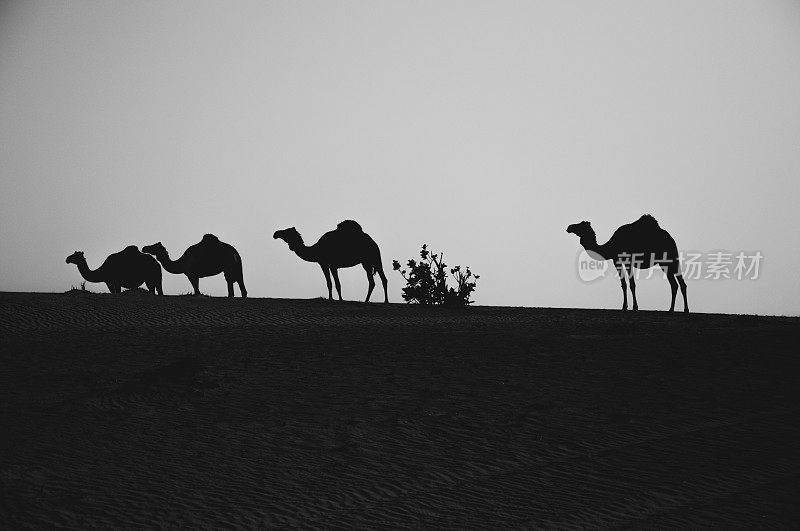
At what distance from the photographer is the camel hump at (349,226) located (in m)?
22.4

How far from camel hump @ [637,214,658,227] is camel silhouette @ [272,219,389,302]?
649cm

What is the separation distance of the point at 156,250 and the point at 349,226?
6.03 meters

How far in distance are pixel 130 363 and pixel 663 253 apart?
13.0 m

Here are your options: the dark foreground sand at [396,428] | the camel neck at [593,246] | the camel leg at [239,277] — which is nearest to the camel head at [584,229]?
the camel neck at [593,246]

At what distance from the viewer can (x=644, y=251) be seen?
20188 millimetres

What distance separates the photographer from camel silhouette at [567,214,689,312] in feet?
66.0

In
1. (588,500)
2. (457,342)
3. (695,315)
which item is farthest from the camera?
(695,315)

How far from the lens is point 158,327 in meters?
14.9

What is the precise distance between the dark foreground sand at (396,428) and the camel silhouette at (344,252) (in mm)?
7282

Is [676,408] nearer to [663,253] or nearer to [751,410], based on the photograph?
[751,410]

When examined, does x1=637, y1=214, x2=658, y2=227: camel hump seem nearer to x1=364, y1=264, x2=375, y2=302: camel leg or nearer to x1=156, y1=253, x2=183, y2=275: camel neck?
x1=364, y1=264, x2=375, y2=302: camel leg

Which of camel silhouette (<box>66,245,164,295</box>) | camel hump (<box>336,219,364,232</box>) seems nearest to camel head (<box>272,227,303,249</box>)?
camel hump (<box>336,219,364,232</box>)

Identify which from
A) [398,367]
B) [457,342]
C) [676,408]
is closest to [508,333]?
[457,342]

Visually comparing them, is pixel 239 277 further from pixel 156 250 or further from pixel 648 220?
pixel 648 220
